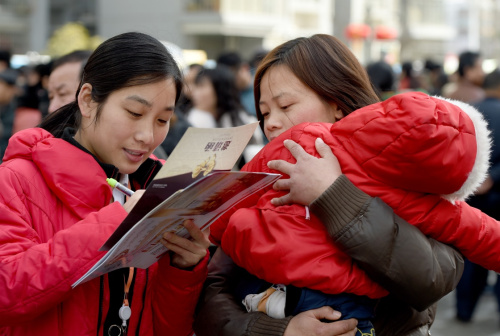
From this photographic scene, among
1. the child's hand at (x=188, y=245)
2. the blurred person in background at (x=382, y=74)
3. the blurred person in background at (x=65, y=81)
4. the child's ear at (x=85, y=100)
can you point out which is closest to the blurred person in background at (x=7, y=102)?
the blurred person in background at (x=65, y=81)

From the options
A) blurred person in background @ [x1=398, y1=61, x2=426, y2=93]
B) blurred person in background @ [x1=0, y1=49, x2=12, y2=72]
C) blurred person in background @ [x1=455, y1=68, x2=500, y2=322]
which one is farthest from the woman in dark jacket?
blurred person in background @ [x1=398, y1=61, x2=426, y2=93]

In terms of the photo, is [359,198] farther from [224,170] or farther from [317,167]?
[224,170]

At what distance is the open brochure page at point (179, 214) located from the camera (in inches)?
56.1

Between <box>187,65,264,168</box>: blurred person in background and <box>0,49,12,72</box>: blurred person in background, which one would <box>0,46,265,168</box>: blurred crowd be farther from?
<box>0,49,12,72</box>: blurred person in background

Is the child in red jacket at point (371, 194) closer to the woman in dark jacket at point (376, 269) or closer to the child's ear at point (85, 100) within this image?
the woman in dark jacket at point (376, 269)

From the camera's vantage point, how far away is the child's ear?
180 cm

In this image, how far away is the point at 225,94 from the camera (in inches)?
236

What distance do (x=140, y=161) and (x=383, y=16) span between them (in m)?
38.0

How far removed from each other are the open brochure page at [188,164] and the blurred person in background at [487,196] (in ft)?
11.8

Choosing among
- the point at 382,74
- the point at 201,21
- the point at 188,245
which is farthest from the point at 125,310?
the point at 201,21

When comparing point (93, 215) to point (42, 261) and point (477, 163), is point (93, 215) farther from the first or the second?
point (477, 163)

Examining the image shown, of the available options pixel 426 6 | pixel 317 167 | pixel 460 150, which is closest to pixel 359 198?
pixel 317 167

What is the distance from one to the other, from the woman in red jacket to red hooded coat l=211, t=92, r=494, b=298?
7.9 inches

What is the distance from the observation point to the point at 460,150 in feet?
4.93
